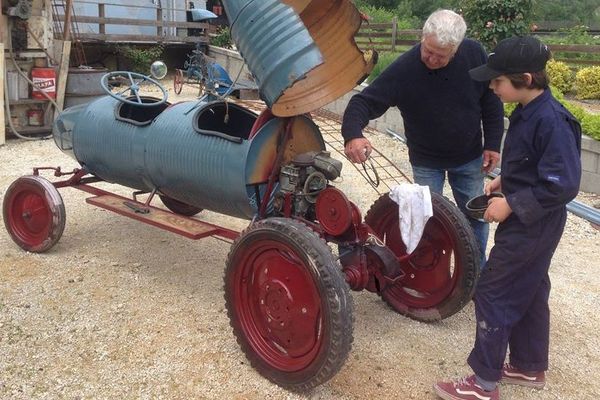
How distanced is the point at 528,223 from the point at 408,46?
13892mm

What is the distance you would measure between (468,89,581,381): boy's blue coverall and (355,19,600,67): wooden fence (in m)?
8.98

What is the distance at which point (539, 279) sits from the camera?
8.91 ft

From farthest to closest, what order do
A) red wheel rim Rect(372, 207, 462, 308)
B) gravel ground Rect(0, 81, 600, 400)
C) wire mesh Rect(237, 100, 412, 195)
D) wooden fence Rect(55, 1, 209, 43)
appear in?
wooden fence Rect(55, 1, 209, 43), wire mesh Rect(237, 100, 412, 195), red wheel rim Rect(372, 207, 462, 308), gravel ground Rect(0, 81, 600, 400)

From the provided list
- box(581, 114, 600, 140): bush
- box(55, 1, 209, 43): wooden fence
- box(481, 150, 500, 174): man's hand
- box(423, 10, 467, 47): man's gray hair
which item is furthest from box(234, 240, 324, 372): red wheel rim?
box(55, 1, 209, 43): wooden fence

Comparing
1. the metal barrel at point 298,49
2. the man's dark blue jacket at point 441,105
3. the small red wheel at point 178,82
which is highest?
the metal barrel at point 298,49

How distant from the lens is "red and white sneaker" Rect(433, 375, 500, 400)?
112 inches

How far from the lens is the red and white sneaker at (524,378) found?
10.1 ft

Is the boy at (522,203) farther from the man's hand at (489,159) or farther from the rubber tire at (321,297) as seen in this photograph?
the man's hand at (489,159)

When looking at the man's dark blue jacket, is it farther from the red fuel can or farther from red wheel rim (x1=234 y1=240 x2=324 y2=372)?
the red fuel can

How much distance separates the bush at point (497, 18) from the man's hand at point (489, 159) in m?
7.59

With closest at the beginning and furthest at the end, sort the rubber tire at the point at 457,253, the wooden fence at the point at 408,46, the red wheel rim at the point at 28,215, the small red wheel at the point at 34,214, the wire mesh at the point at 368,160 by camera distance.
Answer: the rubber tire at the point at 457,253, the small red wheel at the point at 34,214, the red wheel rim at the point at 28,215, the wire mesh at the point at 368,160, the wooden fence at the point at 408,46

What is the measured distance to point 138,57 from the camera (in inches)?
593

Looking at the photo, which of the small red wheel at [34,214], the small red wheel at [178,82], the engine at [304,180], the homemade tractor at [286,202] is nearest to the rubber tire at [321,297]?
the homemade tractor at [286,202]

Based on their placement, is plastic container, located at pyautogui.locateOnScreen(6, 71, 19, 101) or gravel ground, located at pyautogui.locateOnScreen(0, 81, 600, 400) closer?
gravel ground, located at pyautogui.locateOnScreen(0, 81, 600, 400)
